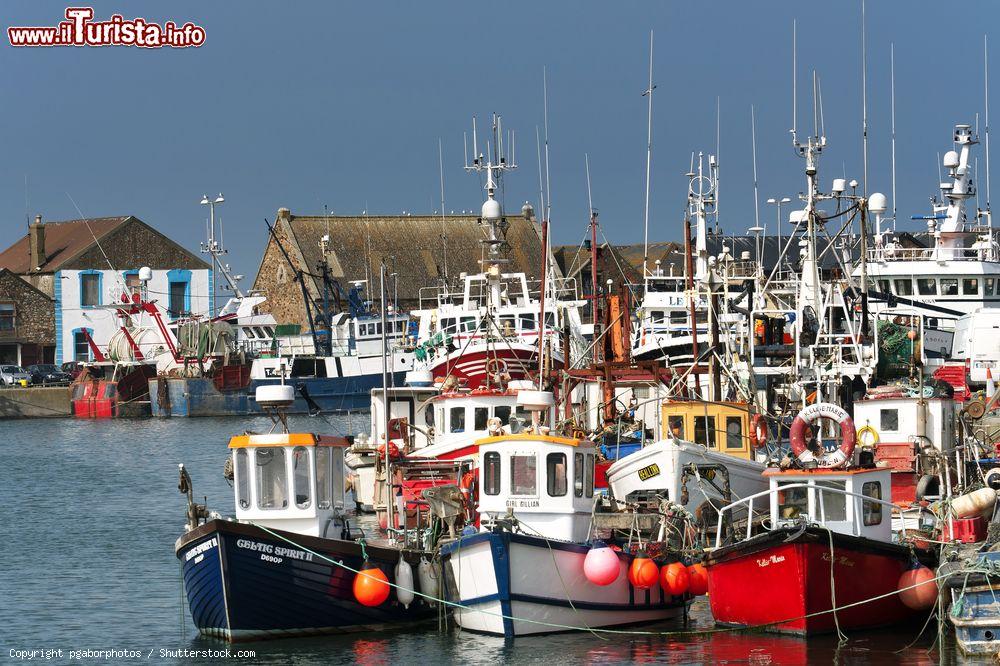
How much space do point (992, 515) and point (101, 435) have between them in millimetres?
44419

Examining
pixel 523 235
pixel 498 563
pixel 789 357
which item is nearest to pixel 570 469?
pixel 498 563

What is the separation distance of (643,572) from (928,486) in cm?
638

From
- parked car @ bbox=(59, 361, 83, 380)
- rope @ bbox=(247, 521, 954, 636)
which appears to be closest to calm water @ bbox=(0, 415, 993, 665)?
rope @ bbox=(247, 521, 954, 636)

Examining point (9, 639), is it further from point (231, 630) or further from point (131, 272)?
point (131, 272)

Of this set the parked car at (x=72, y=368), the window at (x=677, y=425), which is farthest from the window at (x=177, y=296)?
the window at (x=677, y=425)

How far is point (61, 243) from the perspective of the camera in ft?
294

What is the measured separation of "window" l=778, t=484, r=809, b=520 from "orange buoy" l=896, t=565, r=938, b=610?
1476mm

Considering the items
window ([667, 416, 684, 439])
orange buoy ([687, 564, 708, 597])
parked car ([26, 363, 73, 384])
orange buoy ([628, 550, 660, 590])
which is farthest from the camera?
parked car ([26, 363, 73, 384])

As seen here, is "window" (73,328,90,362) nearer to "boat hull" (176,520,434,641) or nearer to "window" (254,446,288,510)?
"boat hull" (176,520,434,641)

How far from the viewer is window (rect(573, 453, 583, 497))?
2069cm

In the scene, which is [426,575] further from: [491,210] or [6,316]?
[6,316]

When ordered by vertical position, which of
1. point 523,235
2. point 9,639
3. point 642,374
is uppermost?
point 523,235

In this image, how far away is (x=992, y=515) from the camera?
21.9m

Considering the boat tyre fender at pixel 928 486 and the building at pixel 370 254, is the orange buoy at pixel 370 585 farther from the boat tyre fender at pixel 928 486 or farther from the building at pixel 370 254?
the building at pixel 370 254
